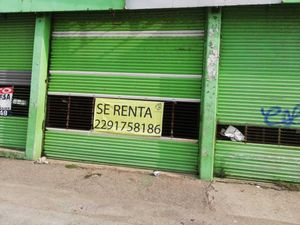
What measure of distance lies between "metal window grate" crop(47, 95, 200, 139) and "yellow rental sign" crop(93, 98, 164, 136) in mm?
161

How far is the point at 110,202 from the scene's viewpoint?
666cm

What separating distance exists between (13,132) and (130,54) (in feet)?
12.0

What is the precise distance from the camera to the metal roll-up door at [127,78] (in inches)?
334

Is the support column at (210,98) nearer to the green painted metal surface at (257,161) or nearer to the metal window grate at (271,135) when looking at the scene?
the green painted metal surface at (257,161)

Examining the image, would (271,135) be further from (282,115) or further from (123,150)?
(123,150)

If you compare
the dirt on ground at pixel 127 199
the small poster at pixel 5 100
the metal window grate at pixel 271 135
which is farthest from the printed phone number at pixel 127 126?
the small poster at pixel 5 100

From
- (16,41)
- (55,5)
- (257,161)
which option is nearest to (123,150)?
(257,161)

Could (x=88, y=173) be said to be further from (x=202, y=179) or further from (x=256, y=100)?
(x=256, y=100)

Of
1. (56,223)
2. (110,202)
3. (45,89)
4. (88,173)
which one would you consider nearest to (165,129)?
(88,173)

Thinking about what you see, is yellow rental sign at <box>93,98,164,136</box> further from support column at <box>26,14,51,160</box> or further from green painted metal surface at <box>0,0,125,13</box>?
green painted metal surface at <box>0,0,125,13</box>

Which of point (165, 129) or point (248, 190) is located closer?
point (248, 190)

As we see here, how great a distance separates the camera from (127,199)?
689 cm

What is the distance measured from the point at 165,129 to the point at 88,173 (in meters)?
1.97

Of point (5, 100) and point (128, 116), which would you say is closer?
point (128, 116)
